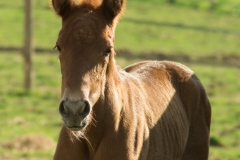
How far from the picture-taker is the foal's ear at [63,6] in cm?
514

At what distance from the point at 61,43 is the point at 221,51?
19.8 metres

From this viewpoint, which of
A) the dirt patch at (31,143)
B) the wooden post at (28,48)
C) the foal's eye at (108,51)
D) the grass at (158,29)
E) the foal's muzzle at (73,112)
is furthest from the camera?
the grass at (158,29)

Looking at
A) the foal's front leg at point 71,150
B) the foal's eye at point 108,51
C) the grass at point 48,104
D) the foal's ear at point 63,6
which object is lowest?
the grass at point 48,104

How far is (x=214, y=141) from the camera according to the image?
40.2 feet

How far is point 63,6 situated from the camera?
16.9 feet

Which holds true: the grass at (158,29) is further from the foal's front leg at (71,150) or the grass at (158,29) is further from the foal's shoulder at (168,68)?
the foal's front leg at (71,150)

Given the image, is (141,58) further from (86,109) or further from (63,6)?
(86,109)

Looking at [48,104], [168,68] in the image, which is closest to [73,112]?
[168,68]

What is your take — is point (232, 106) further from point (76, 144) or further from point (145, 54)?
point (76, 144)

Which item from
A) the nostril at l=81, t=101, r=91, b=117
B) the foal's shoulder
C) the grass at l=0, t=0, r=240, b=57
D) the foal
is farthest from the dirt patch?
the grass at l=0, t=0, r=240, b=57

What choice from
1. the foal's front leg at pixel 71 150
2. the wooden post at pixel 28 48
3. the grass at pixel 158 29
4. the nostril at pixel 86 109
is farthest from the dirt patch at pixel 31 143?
the grass at pixel 158 29

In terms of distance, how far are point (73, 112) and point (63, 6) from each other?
1.10 m

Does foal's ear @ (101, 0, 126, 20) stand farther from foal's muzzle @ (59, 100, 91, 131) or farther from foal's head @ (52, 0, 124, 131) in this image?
foal's muzzle @ (59, 100, 91, 131)

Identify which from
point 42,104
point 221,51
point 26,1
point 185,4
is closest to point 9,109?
point 42,104
